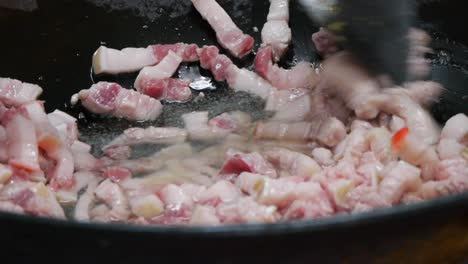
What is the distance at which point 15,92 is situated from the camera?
7.45ft

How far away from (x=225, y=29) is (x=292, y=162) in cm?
70

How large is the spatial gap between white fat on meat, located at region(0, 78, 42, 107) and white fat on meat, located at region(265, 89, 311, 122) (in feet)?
2.68

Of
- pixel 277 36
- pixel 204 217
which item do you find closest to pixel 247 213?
pixel 204 217

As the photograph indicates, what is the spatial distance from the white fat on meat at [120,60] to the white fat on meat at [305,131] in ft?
1.69

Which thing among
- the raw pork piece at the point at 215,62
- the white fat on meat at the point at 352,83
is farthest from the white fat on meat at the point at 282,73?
the white fat on meat at the point at 352,83

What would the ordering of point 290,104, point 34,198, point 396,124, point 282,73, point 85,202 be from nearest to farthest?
point 34,198, point 85,202, point 396,124, point 290,104, point 282,73

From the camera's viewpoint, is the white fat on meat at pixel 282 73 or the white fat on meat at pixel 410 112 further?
the white fat on meat at pixel 282 73

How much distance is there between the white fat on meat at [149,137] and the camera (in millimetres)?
2238

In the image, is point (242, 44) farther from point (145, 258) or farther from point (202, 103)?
point (145, 258)

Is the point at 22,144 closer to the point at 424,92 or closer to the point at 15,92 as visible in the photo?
the point at 15,92

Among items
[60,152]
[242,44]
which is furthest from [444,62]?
[60,152]

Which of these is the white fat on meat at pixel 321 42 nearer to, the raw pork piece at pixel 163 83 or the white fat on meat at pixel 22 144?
the raw pork piece at pixel 163 83

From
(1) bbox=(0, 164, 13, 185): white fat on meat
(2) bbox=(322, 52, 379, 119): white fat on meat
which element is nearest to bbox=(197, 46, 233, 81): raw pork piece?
(2) bbox=(322, 52, 379, 119): white fat on meat

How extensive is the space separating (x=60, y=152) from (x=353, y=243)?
1.12 metres
